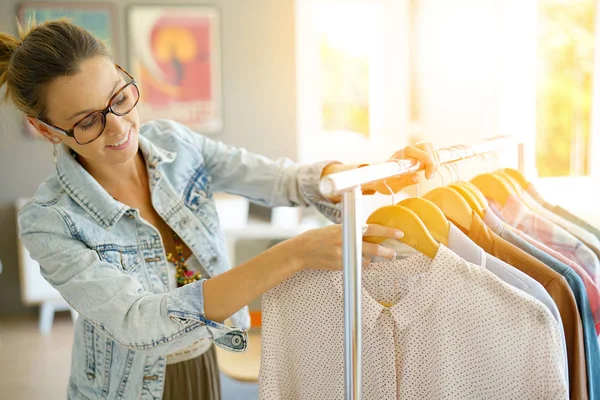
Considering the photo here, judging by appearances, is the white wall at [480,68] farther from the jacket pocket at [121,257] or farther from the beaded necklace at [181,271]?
the jacket pocket at [121,257]

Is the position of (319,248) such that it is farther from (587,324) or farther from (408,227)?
(587,324)

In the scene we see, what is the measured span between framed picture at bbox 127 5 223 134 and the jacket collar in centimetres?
327

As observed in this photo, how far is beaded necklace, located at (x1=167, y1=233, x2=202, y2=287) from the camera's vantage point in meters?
1.46

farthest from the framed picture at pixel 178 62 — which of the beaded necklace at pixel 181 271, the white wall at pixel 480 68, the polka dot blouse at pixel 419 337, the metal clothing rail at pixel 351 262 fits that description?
the metal clothing rail at pixel 351 262

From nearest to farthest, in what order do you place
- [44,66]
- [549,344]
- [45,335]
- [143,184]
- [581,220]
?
1. [549,344]
2. [44,66]
3. [581,220]
4. [143,184]
5. [45,335]

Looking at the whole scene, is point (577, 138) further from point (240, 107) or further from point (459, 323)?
point (459, 323)

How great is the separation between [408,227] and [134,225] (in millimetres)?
596

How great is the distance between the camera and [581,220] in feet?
4.54

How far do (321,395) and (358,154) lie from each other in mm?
3708

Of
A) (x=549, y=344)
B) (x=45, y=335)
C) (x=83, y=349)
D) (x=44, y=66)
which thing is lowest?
(x=45, y=335)

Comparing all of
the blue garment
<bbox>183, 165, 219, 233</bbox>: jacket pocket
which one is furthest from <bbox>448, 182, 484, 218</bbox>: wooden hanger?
<bbox>183, 165, 219, 233</bbox>: jacket pocket

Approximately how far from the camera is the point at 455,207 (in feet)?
4.04

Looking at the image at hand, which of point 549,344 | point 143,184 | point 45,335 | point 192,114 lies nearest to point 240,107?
point 192,114

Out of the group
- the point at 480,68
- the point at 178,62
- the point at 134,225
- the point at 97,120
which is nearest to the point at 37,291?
the point at 178,62
